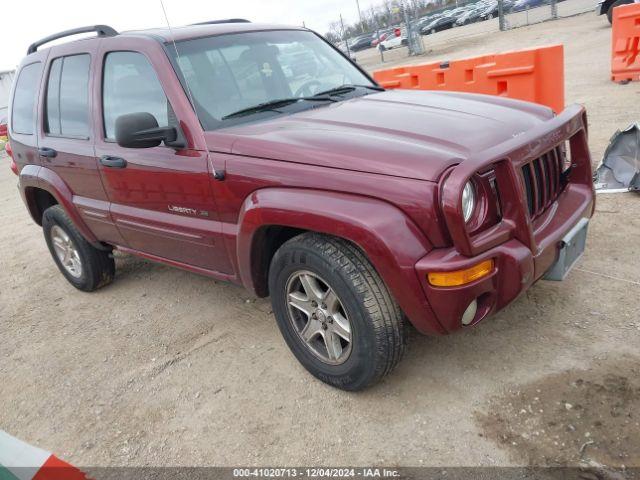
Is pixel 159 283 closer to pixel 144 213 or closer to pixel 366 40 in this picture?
pixel 144 213

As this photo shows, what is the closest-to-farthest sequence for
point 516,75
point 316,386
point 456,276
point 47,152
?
point 456,276
point 316,386
point 47,152
point 516,75

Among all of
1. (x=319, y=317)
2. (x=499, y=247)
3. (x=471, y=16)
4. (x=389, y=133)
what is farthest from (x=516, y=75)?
(x=471, y=16)

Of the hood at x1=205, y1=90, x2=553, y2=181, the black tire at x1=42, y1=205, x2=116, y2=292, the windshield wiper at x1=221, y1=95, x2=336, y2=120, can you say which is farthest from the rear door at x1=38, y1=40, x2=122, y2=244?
the hood at x1=205, y1=90, x2=553, y2=181

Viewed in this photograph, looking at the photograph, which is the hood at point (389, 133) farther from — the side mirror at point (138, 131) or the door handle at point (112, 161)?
the door handle at point (112, 161)

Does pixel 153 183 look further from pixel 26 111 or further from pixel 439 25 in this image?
pixel 439 25

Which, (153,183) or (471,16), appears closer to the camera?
(153,183)

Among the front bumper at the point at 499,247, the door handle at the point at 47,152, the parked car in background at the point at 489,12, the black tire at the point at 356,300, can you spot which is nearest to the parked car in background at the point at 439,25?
the parked car in background at the point at 489,12

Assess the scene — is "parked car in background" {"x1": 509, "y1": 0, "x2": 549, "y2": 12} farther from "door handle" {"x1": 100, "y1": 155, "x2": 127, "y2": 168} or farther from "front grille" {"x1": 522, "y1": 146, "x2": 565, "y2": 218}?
"door handle" {"x1": 100, "y1": 155, "x2": 127, "y2": 168}

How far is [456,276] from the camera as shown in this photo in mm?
2227

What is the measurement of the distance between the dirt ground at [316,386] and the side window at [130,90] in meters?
1.48

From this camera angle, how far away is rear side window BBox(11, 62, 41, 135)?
436 cm

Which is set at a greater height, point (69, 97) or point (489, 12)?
point (69, 97)

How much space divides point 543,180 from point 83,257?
11.9ft

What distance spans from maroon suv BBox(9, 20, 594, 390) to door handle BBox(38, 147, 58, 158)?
48 millimetres
